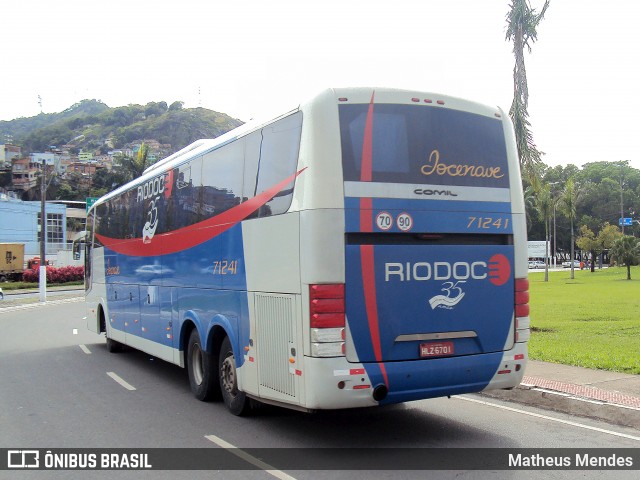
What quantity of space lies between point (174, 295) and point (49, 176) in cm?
10588

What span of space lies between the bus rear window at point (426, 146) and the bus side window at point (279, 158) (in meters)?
0.60

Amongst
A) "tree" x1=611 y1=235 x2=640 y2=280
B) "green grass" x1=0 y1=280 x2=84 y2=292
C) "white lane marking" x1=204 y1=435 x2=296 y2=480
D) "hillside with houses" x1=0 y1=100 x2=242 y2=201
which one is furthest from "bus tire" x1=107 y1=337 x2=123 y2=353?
"hillside with houses" x1=0 y1=100 x2=242 y2=201

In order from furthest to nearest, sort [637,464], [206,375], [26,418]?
[206,375], [26,418], [637,464]

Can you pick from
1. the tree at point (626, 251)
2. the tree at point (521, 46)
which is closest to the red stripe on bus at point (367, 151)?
the tree at point (521, 46)

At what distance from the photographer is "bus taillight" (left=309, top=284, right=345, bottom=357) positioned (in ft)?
21.1

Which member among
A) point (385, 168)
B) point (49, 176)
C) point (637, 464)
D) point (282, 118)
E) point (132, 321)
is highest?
point (49, 176)

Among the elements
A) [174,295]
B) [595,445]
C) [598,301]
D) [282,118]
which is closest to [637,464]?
[595,445]

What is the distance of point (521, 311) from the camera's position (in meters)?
7.59

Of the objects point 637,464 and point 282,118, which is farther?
point 282,118

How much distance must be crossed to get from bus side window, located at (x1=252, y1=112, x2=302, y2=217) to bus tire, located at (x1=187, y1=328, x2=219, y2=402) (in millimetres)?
2787

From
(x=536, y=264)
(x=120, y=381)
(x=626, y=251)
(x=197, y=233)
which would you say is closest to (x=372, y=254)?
(x=197, y=233)

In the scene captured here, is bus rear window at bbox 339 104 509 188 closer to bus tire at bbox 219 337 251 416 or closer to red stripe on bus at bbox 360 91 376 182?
red stripe on bus at bbox 360 91 376 182

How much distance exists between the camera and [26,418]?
8.56m

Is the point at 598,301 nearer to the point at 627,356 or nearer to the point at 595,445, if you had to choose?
the point at 627,356
